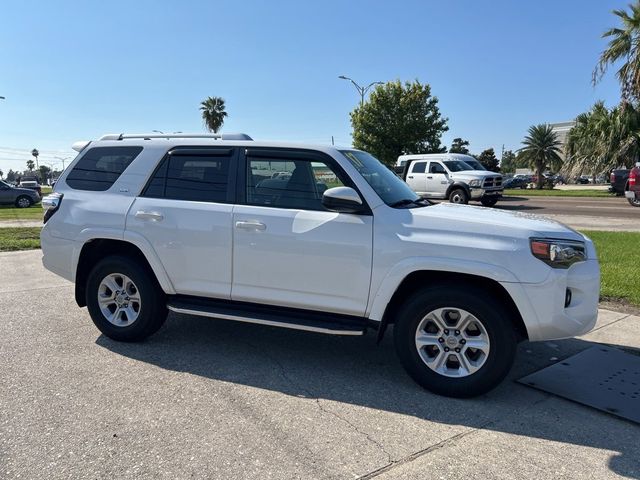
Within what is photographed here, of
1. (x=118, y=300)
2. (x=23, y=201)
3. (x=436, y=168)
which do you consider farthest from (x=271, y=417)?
(x=23, y=201)

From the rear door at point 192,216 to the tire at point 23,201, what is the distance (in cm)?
2514

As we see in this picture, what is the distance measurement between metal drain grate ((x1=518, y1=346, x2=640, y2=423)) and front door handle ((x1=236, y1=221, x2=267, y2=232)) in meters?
2.41

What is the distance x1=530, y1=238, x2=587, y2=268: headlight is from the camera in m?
3.56

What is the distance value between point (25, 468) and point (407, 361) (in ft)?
8.28

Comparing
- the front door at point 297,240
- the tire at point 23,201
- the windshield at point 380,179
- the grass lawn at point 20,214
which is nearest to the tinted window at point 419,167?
the grass lawn at point 20,214

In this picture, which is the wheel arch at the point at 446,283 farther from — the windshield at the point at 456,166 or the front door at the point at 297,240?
the windshield at the point at 456,166

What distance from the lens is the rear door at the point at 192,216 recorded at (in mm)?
4355

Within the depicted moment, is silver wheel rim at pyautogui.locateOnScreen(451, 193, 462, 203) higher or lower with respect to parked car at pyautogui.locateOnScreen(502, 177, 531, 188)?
lower

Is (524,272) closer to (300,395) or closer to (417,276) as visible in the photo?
(417,276)

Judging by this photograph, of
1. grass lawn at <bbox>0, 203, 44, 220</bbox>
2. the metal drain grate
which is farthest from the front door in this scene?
grass lawn at <bbox>0, 203, 44, 220</bbox>

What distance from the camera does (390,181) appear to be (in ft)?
15.0

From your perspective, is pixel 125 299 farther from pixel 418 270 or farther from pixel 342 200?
pixel 418 270

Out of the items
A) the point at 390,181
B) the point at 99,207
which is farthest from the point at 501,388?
the point at 99,207

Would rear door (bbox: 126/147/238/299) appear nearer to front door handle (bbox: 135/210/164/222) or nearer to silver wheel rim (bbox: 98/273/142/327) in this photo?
front door handle (bbox: 135/210/164/222)
